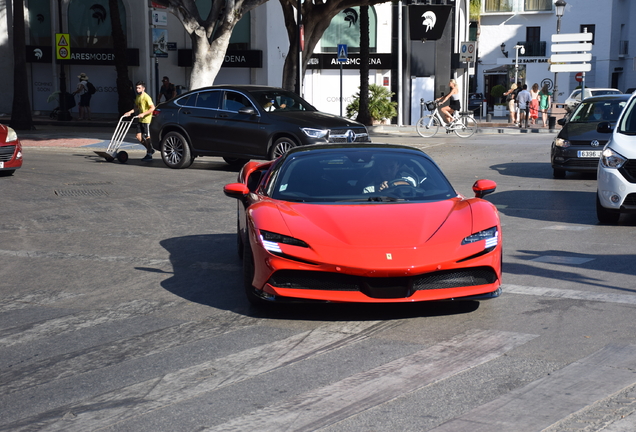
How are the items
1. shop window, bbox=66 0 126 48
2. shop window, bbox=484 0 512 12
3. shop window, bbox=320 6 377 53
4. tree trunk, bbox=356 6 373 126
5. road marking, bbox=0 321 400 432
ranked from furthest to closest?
shop window, bbox=484 0 512 12 → shop window, bbox=320 6 377 53 → shop window, bbox=66 0 126 48 → tree trunk, bbox=356 6 373 126 → road marking, bbox=0 321 400 432

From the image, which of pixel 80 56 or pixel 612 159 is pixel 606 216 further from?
pixel 80 56

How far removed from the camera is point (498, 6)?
70.7 m

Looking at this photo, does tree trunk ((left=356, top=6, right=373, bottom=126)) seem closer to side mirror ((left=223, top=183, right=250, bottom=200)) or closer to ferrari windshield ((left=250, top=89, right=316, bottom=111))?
ferrari windshield ((left=250, top=89, right=316, bottom=111))

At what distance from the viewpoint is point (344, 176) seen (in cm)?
748

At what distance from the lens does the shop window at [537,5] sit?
6886 centimetres

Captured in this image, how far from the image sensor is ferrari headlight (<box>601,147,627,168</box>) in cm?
1076

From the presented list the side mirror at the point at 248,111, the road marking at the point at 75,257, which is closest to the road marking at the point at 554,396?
the road marking at the point at 75,257

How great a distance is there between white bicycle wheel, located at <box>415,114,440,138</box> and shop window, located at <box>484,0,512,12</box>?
44406mm

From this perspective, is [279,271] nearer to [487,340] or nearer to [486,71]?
[487,340]

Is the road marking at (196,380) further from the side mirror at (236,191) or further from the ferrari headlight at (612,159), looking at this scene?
the ferrari headlight at (612,159)

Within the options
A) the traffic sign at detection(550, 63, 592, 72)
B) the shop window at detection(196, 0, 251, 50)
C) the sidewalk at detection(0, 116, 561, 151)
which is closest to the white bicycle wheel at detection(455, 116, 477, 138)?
the sidewalk at detection(0, 116, 561, 151)

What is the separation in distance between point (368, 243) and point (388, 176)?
1.43 metres

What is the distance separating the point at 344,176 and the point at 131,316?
219cm

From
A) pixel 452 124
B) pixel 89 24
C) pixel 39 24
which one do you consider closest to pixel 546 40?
Answer: pixel 89 24
